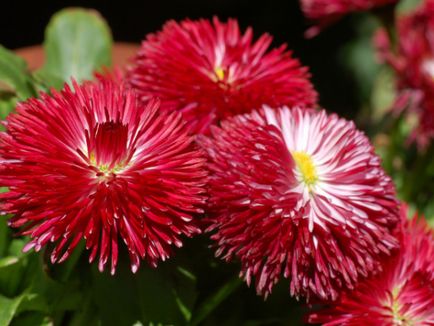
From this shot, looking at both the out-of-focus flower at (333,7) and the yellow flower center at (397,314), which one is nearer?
the yellow flower center at (397,314)

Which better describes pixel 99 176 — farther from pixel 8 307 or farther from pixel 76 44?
pixel 76 44

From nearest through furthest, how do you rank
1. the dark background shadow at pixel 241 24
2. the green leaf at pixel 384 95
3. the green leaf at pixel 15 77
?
1. the green leaf at pixel 15 77
2. the green leaf at pixel 384 95
3. the dark background shadow at pixel 241 24

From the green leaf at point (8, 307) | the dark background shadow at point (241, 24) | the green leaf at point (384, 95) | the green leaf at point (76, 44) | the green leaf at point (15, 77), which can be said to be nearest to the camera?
the green leaf at point (8, 307)

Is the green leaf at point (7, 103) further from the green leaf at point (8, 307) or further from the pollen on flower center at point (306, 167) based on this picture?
the pollen on flower center at point (306, 167)

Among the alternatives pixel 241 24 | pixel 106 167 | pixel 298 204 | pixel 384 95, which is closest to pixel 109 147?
pixel 106 167

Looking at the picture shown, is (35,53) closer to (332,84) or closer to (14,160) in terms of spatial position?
(14,160)

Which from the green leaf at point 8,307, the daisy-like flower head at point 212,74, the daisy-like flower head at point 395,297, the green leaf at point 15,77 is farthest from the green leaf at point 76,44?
the daisy-like flower head at point 395,297

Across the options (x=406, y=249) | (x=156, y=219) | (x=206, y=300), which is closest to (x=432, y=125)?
(x=406, y=249)
